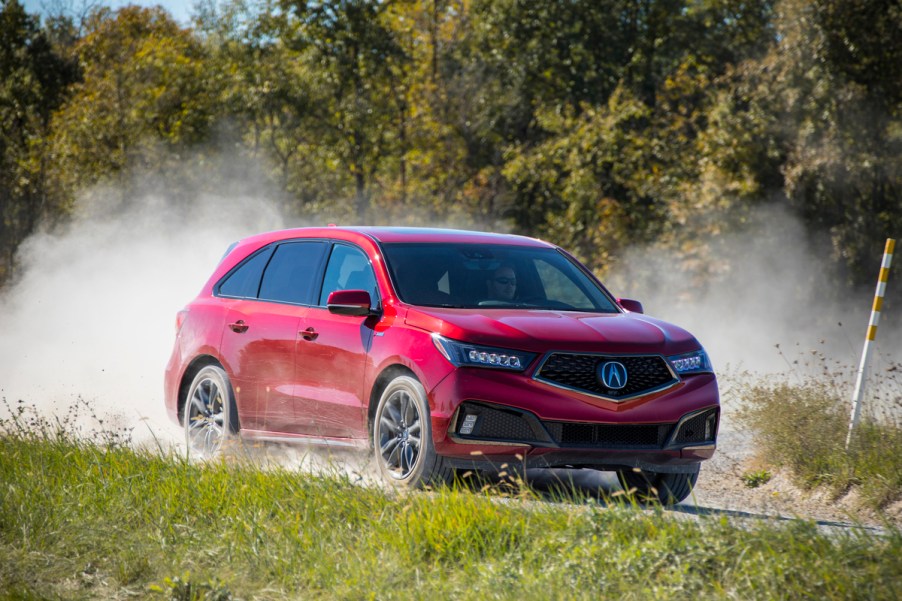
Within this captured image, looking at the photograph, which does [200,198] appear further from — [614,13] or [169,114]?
[614,13]

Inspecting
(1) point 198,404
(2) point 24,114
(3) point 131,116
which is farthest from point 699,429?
(2) point 24,114

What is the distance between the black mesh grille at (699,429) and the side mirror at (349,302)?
2033 mm

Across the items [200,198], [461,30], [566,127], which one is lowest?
[200,198]

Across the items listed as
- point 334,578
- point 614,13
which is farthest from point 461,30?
point 334,578

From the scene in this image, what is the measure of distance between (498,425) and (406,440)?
0.63 m

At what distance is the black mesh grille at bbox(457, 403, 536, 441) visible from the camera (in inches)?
293

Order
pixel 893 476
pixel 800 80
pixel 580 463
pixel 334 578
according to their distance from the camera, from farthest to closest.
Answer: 1. pixel 800 80
2. pixel 893 476
3. pixel 580 463
4. pixel 334 578

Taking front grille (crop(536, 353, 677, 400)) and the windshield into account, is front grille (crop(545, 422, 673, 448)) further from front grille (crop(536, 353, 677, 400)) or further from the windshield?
the windshield

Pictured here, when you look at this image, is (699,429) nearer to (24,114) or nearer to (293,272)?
(293,272)

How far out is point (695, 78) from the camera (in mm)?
37812

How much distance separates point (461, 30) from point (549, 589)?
36.4m

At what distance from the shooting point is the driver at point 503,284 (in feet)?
28.2

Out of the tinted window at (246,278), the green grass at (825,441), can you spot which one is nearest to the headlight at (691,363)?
the green grass at (825,441)

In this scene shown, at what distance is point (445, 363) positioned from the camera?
7.48 m
